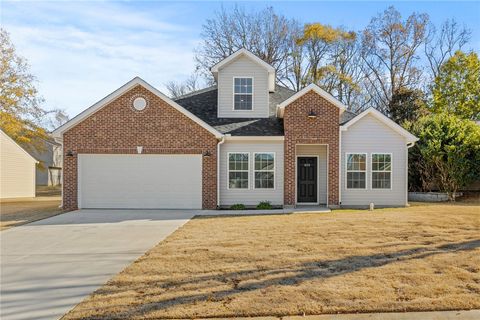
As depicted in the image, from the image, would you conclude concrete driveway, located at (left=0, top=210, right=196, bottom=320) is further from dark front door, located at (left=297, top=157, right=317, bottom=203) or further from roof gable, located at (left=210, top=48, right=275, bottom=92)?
roof gable, located at (left=210, top=48, right=275, bottom=92)

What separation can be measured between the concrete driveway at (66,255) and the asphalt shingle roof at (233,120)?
15.4 feet

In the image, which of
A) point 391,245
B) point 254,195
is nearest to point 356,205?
point 254,195

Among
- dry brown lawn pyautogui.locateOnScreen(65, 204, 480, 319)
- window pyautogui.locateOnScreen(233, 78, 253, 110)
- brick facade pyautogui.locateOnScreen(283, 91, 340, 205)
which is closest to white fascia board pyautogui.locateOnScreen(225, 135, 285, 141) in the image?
brick facade pyautogui.locateOnScreen(283, 91, 340, 205)

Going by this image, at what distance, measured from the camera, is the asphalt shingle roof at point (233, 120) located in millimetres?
16688

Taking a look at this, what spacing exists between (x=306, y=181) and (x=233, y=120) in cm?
421

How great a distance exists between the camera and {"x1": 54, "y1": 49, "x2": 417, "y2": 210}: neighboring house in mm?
16094

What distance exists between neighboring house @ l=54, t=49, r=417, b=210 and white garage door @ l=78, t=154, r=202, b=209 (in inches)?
1.6

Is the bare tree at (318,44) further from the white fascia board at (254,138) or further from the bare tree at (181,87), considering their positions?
the white fascia board at (254,138)

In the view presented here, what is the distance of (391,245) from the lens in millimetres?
8141

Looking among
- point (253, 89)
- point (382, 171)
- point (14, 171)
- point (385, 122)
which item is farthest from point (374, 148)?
point (14, 171)

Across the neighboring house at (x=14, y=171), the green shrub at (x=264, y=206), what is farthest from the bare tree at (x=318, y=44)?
the neighboring house at (x=14, y=171)

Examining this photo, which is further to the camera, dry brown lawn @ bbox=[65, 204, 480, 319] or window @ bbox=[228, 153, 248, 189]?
window @ bbox=[228, 153, 248, 189]

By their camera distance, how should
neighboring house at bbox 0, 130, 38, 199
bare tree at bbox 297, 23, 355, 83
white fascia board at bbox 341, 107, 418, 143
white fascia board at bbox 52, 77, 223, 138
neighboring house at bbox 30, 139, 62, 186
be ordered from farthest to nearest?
neighboring house at bbox 30, 139, 62, 186 → bare tree at bbox 297, 23, 355, 83 → neighboring house at bbox 0, 130, 38, 199 → white fascia board at bbox 341, 107, 418, 143 → white fascia board at bbox 52, 77, 223, 138

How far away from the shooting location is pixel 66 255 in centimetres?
802
